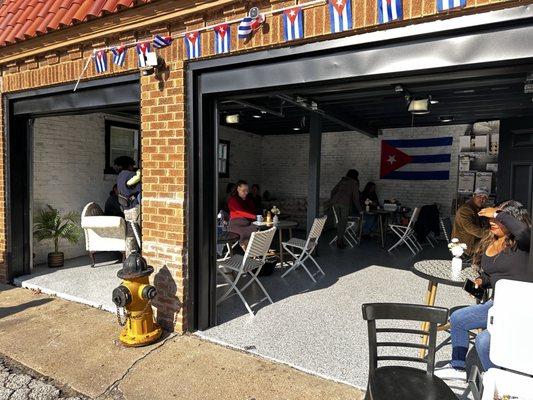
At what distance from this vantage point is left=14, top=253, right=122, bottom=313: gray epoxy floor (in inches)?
170

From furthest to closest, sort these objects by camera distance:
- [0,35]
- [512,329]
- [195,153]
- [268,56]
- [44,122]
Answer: [44,122] → [0,35] → [195,153] → [268,56] → [512,329]

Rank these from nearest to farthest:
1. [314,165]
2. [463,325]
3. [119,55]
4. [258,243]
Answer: [463,325]
[119,55]
[258,243]
[314,165]

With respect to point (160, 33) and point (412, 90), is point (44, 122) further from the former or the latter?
point (412, 90)

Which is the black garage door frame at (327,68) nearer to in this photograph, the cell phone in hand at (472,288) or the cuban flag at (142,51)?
the cuban flag at (142,51)

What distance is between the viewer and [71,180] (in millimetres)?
6211

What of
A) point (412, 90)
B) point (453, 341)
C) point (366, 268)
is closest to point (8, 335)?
point (453, 341)

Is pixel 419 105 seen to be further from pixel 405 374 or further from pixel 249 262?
pixel 405 374

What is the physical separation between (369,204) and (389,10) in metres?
6.68

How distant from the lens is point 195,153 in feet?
10.9

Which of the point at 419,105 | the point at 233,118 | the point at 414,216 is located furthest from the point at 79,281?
the point at 414,216

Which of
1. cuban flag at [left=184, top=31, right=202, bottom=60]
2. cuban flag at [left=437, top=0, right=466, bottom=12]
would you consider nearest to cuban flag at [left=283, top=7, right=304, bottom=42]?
cuban flag at [left=184, top=31, right=202, bottom=60]

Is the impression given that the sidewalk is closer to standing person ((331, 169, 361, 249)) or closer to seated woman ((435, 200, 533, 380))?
seated woman ((435, 200, 533, 380))

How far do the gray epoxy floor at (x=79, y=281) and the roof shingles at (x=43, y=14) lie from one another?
2.99m

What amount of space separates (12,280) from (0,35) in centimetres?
316
